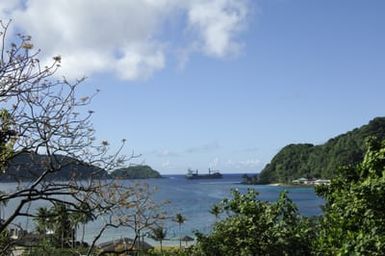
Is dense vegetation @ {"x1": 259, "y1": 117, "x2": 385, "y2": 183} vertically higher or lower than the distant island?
higher

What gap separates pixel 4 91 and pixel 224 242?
752cm

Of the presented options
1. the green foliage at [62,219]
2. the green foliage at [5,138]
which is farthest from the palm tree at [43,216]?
the green foliage at [5,138]

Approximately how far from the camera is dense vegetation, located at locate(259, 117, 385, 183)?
11100 cm

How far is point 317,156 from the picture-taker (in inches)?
5586

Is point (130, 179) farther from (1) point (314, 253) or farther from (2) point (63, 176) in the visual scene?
(1) point (314, 253)

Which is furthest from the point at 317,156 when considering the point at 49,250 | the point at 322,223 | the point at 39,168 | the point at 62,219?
the point at 39,168

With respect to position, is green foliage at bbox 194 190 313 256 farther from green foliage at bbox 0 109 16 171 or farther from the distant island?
green foliage at bbox 0 109 16 171

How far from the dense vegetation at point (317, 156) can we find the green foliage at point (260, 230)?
9268 cm

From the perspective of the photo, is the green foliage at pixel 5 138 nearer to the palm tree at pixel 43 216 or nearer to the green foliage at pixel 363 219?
the palm tree at pixel 43 216

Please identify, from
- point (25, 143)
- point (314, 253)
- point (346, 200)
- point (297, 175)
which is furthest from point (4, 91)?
point (297, 175)

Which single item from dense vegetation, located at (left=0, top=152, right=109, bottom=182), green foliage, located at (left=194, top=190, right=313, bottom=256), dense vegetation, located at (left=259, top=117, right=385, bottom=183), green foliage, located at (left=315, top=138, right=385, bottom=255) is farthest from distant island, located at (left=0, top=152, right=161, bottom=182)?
dense vegetation, located at (left=259, top=117, right=385, bottom=183)

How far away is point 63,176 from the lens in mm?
6336

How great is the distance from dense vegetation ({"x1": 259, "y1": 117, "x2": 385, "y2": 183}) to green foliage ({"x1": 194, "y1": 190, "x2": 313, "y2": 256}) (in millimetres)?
92683

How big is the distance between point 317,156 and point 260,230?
13383 cm
